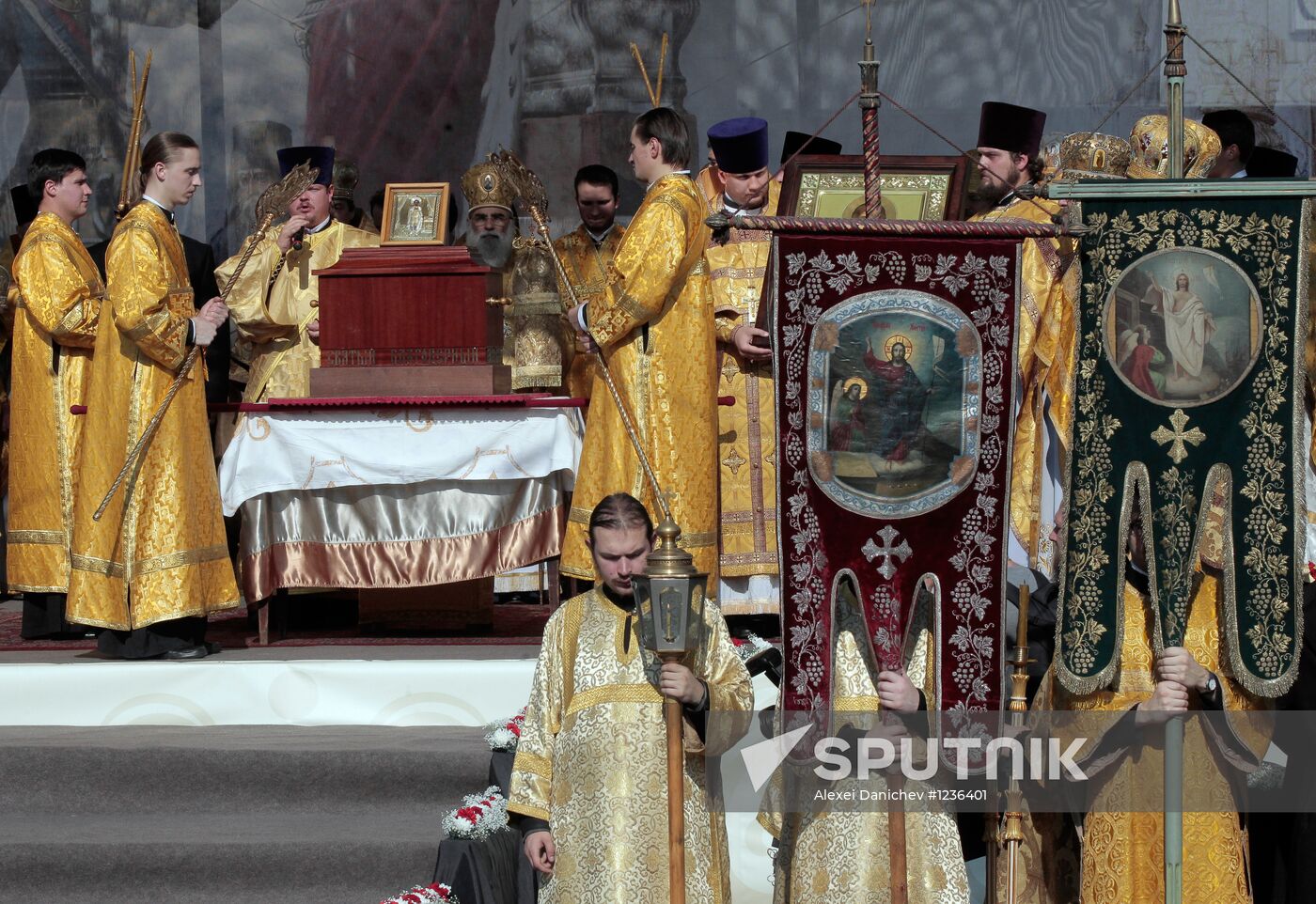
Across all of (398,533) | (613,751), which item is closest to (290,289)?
(398,533)

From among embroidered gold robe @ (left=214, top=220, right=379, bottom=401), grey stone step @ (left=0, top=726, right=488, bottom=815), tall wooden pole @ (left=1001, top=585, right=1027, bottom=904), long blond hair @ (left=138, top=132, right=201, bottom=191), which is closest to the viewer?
tall wooden pole @ (left=1001, top=585, right=1027, bottom=904)

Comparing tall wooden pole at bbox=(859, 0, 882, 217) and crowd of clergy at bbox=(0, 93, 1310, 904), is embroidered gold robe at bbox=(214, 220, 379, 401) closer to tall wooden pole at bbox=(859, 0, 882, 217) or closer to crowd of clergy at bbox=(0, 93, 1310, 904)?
crowd of clergy at bbox=(0, 93, 1310, 904)

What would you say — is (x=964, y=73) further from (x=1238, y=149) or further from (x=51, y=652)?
(x=51, y=652)

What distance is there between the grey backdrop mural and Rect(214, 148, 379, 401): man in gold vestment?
2.39 m

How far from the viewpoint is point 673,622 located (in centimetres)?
480

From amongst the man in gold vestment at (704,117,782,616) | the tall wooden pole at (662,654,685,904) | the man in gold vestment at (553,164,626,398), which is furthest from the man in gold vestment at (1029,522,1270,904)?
the man in gold vestment at (553,164,626,398)

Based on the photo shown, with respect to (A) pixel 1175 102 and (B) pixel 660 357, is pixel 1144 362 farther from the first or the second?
(B) pixel 660 357

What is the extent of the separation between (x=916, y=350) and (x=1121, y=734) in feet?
3.81

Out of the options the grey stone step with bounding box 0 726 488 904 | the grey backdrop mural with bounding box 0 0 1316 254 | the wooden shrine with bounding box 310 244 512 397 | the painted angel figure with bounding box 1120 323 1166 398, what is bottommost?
the grey stone step with bounding box 0 726 488 904

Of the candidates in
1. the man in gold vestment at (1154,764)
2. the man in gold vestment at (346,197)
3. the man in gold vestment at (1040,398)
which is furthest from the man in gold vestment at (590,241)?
the man in gold vestment at (1154,764)

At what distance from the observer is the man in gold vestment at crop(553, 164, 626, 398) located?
9391mm

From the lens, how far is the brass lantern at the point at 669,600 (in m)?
4.79

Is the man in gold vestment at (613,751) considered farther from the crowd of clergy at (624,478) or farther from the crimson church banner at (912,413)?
the crimson church banner at (912,413)

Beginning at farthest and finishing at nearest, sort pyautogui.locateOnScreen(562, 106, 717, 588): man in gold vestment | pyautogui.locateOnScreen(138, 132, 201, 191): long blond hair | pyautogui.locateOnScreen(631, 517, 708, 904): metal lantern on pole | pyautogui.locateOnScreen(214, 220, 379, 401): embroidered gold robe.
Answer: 1. pyautogui.locateOnScreen(214, 220, 379, 401): embroidered gold robe
2. pyautogui.locateOnScreen(138, 132, 201, 191): long blond hair
3. pyautogui.locateOnScreen(562, 106, 717, 588): man in gold vestment
4. pyautogui.locateOnScreen(631, 517, 708, 904): metal lantern on pole
